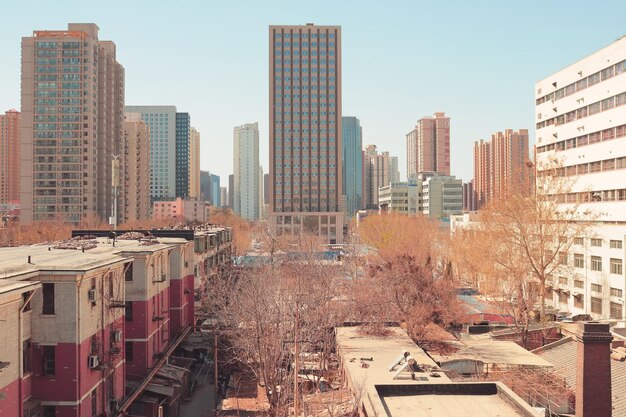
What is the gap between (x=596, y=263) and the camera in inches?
1736

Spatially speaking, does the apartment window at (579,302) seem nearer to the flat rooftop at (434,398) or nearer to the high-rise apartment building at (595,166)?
the high-rise apartment building at (595,166)

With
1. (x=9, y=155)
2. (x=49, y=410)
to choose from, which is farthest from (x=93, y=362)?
(x=9, y=155)

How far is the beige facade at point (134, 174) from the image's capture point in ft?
404

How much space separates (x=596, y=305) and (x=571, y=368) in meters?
19.8

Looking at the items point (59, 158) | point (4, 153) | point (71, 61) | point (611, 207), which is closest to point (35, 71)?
point (71, 61)

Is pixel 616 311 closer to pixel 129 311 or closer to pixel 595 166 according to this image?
pixel 595 166

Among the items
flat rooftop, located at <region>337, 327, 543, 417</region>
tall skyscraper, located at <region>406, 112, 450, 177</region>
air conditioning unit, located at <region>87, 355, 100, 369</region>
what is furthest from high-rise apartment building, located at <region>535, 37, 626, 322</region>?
tall skyscraper, located at <region>406, 112, 450, 177</region>

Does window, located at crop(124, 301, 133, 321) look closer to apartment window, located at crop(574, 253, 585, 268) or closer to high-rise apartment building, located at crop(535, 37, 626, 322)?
high-rise apartment building, located at crop(535, 37, 626, 322)

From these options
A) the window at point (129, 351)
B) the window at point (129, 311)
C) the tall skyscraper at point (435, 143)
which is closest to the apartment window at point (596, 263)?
the window at point (129, 311)

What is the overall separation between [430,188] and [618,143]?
100 meters

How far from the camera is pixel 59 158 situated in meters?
98.7

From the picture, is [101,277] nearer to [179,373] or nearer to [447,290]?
[179,373]

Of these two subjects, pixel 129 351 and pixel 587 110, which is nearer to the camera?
pixel 129 351

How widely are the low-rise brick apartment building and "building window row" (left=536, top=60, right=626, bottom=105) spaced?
35.4 m
